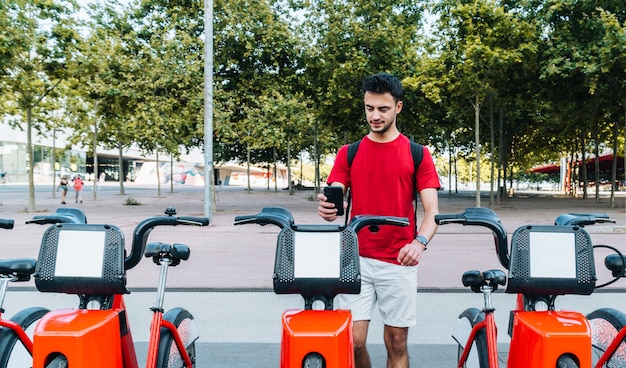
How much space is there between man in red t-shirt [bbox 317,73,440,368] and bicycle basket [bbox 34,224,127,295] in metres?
1.11

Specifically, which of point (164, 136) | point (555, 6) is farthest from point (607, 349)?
point (555, 6)

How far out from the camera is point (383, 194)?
2988 mm

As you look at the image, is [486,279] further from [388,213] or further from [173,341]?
[173,341]

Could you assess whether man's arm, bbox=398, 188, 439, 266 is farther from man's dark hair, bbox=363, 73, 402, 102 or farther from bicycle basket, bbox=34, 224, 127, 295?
bicycle basket, bbox=34, 224, 127, 295

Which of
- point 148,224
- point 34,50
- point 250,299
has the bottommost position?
point 250,299

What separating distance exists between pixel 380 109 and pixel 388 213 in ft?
1.72

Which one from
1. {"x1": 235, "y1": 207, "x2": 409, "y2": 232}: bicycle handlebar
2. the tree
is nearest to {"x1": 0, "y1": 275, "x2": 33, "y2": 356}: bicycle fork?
{"x1": 235, "y1": 207, "x2": 409, "y2": 232}: bicycle handlebar

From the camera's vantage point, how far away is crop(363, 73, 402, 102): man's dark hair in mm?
2904

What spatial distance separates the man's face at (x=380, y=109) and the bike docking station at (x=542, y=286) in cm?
57

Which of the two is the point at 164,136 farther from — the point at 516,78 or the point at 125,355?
the point at 125,355

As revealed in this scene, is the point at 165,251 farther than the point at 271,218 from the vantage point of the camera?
Yes

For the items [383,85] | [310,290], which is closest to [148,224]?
[310,290]

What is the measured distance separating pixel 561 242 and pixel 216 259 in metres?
7.90

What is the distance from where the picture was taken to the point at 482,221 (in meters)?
2.75
